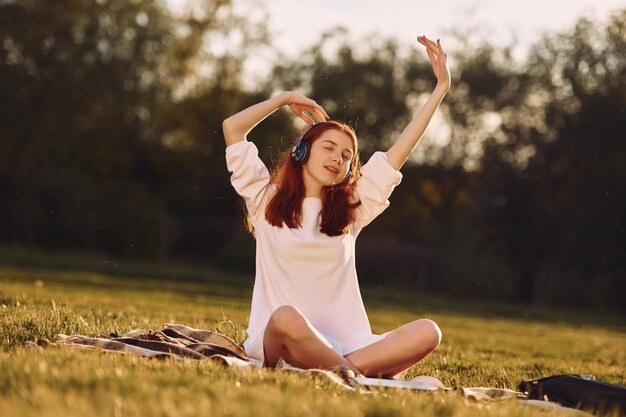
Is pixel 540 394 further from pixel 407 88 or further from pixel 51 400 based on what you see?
pixel 407 88

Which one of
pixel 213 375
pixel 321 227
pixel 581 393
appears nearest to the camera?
pixel 213 375

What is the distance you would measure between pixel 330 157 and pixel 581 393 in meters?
1.98

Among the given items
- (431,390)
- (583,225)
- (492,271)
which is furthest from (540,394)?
(583,225)

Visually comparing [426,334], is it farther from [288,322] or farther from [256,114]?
[256,114]

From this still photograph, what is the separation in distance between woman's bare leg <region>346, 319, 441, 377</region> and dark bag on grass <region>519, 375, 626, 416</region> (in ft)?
2.01

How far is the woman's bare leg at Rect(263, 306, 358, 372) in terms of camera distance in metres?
5.05

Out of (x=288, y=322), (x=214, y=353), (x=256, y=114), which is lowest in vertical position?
(x=214, y=353)

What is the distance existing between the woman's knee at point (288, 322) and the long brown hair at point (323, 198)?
0.82m

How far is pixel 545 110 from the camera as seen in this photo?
114ft

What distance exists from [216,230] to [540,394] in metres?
26.9

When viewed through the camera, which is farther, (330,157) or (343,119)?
(343,119)

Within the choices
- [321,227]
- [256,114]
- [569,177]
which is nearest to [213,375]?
[321,227]

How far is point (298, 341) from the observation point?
5.07m

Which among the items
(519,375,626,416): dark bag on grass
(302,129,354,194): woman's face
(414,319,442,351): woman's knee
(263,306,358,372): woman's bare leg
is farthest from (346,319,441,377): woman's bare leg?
(302,129,354,194): woman's face
